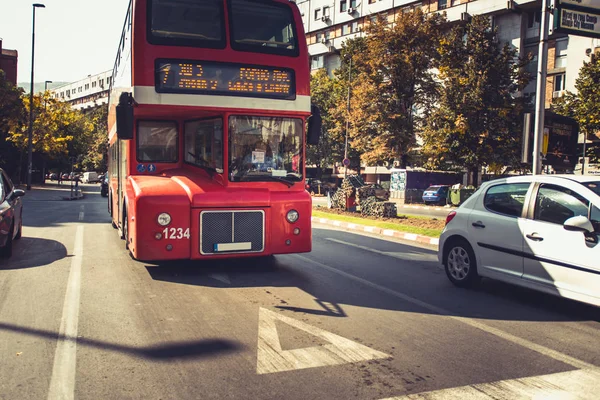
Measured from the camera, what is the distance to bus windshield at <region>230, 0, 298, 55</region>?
8.13 meters

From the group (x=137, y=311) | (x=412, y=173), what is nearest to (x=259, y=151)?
(x=137, y=311)

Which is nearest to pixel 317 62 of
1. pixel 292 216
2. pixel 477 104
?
pixel 477 104

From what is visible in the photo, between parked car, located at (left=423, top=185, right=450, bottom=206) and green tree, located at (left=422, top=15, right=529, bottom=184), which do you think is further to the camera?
parked car, located at (left=423, top=185, right=450, bottom=206)

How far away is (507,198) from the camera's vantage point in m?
6.96

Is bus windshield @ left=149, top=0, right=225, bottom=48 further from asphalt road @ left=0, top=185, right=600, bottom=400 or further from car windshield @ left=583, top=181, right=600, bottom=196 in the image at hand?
car windshield @ left=583, top=181, right=600, bottom=196

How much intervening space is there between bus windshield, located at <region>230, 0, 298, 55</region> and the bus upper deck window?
1.95 meters

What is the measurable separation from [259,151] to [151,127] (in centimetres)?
203

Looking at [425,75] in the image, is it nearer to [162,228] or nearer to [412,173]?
[412,173]

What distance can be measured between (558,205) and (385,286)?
2.53 metres

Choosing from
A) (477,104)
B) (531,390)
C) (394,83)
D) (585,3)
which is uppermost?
(394,83)

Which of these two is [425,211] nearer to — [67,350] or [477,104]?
[477,104]

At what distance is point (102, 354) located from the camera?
454cm

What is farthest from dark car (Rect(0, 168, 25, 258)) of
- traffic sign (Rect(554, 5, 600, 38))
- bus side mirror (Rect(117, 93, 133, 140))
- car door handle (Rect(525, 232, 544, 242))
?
traffic sign (Rect(554, 5, 600, 38))

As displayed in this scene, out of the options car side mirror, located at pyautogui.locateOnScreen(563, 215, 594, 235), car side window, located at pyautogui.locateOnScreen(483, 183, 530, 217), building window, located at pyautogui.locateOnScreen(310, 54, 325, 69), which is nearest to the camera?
car side mirror, located at pyautogui.locateOnScreen(563, 215, 594, 235)
